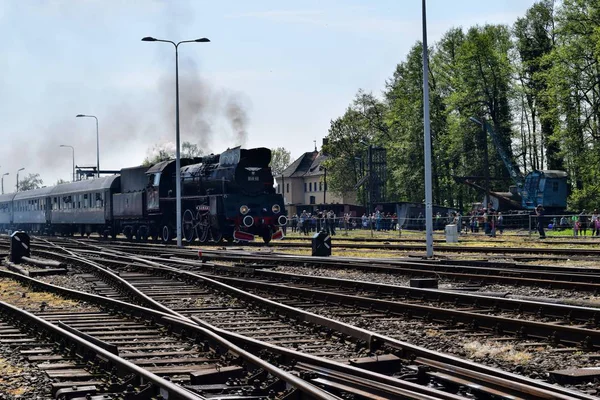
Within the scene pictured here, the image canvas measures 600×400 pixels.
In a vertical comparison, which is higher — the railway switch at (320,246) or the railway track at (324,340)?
the railway switch at (320,246)

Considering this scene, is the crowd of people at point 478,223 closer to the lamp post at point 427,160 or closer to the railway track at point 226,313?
the lamp post at point 427,160

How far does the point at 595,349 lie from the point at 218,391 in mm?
3938

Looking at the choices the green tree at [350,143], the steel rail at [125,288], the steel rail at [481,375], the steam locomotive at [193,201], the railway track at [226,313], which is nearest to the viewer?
the steel rail at [481,375]

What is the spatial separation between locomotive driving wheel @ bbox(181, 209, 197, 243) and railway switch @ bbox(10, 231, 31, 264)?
40.1ft

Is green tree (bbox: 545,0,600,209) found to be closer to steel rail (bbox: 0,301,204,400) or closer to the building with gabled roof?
steel rail (bbox: 0,301,204,400)

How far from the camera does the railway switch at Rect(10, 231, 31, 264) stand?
24938 millimetres

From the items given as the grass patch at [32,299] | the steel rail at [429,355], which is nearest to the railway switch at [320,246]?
the grass patch at [32,299]

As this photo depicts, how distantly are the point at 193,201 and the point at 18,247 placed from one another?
42.2 feet

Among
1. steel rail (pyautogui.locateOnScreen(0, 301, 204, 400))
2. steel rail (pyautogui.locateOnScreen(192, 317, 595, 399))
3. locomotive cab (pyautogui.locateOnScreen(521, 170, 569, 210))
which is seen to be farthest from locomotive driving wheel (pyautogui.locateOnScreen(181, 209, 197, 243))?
locomotive cab (pyautogui.locateOnScreen(521, 170, 569, 210))

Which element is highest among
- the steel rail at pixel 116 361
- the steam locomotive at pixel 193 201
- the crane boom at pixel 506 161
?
the crane boom at pixel 506 161

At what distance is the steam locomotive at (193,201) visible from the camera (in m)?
34.4

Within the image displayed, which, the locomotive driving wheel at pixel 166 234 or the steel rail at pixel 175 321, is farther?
the locomotive driving wheel at pixel 166 234

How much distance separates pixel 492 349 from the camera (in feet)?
28.7

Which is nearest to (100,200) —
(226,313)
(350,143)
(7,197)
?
(7,197)
